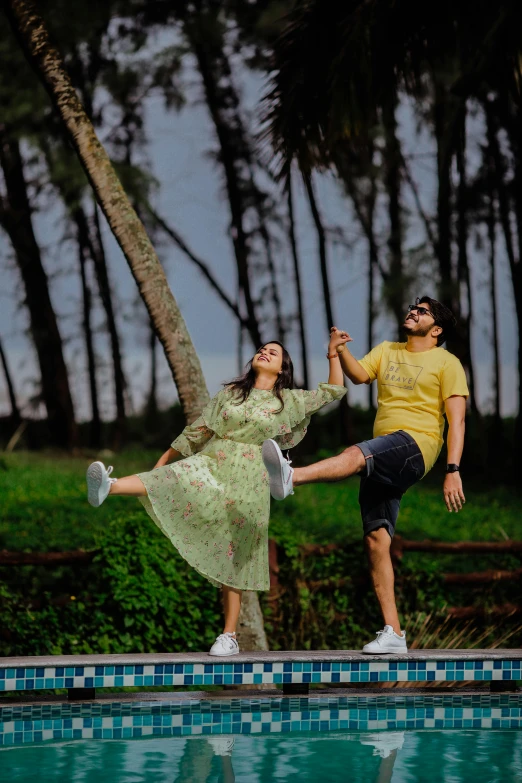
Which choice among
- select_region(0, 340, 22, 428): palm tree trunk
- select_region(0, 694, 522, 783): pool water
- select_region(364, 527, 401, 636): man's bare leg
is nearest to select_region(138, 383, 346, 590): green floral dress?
select_region(364, 527, 401, 636): man's bare leg

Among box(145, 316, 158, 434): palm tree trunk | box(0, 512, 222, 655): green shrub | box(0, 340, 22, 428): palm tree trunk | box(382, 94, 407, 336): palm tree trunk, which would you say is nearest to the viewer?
box(0, 512, 222, 655): green shrub

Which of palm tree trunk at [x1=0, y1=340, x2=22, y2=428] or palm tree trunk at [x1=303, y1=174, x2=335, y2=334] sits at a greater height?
palm tree trunk at [x1=303, y1=174, x2=335, y2=334]

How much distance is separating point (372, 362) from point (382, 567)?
1.15 metres

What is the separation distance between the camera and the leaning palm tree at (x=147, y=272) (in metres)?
6.78

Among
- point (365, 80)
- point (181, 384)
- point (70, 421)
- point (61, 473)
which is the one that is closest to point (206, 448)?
point (181, 384)

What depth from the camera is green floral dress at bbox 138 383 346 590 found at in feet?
18.4

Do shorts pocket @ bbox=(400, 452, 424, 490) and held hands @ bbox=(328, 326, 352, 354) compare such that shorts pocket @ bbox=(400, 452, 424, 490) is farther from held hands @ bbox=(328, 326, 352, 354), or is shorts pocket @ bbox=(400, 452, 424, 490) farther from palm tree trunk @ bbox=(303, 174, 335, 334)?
palm tree trunk @ bbox=(303, 174, 335, 334)

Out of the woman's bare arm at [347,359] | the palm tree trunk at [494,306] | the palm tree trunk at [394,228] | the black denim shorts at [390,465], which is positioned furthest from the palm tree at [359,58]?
the palm tree trunk at [494,306]

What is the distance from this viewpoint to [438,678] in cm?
593

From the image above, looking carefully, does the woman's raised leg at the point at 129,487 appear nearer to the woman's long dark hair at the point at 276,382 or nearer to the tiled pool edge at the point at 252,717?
the woman's long dark hair at the point at 276,382

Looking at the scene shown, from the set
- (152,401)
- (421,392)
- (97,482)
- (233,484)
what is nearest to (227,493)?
(233,484)

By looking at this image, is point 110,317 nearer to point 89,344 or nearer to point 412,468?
point 89,344

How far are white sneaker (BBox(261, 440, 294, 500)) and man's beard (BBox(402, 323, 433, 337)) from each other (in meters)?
1.18

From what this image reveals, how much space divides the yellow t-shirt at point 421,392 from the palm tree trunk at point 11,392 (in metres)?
15.6
